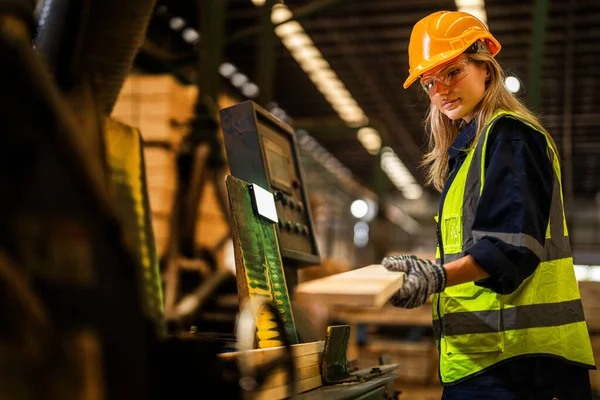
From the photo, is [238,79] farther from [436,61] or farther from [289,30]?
[436,61]

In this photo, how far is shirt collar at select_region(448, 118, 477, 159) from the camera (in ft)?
7.34

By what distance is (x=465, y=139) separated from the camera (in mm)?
2262

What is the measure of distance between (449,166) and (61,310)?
1.66 m

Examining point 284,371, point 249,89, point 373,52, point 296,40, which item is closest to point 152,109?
point 296,40

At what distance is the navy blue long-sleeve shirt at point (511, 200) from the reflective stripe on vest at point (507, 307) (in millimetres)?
39

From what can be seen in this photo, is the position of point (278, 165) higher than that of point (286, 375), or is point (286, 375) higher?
point (278, 165)

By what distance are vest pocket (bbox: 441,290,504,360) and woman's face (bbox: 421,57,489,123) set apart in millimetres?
549

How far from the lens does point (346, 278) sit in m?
1.83

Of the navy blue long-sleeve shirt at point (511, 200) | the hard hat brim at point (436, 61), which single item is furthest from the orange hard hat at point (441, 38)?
the navy blue long-sleeve shirt at point (511, 200)

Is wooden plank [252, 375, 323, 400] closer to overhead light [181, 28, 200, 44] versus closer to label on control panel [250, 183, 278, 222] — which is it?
label on control panel [250, 183, 278, 222]

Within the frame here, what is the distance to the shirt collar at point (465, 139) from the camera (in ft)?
7.34

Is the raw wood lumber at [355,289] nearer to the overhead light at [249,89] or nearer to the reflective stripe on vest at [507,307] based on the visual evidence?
the reflective stripe on vest at [507,307]

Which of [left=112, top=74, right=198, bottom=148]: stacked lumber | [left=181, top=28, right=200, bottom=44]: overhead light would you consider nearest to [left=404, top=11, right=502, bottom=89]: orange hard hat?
[left=112, top=74, right=198, bottom=148]: stacked lumber

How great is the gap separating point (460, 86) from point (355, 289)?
89 cm
